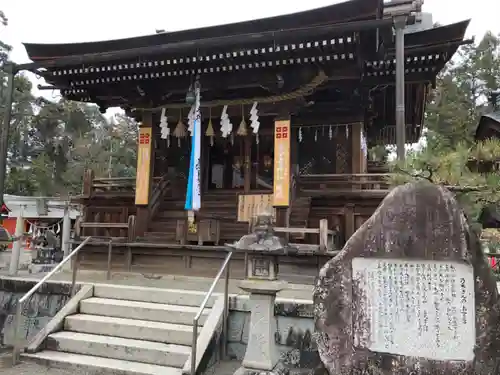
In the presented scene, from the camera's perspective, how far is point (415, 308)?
12.7 ft

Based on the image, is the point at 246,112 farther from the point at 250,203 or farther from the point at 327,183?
the point at 327,183

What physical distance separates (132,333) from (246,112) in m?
5.94

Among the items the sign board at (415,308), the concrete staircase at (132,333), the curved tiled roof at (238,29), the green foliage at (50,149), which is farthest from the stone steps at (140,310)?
the green foliage at (50,149)

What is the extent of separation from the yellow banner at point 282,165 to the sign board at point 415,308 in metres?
4.91

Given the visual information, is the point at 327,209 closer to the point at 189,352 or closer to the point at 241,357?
the point at 241,357

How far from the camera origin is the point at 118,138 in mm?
39469

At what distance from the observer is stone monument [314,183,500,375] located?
3.71 m

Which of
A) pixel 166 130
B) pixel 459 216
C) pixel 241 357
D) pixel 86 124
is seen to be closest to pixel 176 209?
pixel 166 130

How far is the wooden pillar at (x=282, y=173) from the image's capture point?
8953mm

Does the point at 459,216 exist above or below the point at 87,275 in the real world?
above

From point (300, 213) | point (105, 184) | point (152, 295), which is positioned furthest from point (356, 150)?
point (105, 184)

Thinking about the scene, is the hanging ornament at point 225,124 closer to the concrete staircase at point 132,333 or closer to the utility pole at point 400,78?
the utility pole at point 400,78

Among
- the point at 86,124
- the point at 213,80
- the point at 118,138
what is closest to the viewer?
the point at 213,80

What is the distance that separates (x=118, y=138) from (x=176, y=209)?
101 ft
